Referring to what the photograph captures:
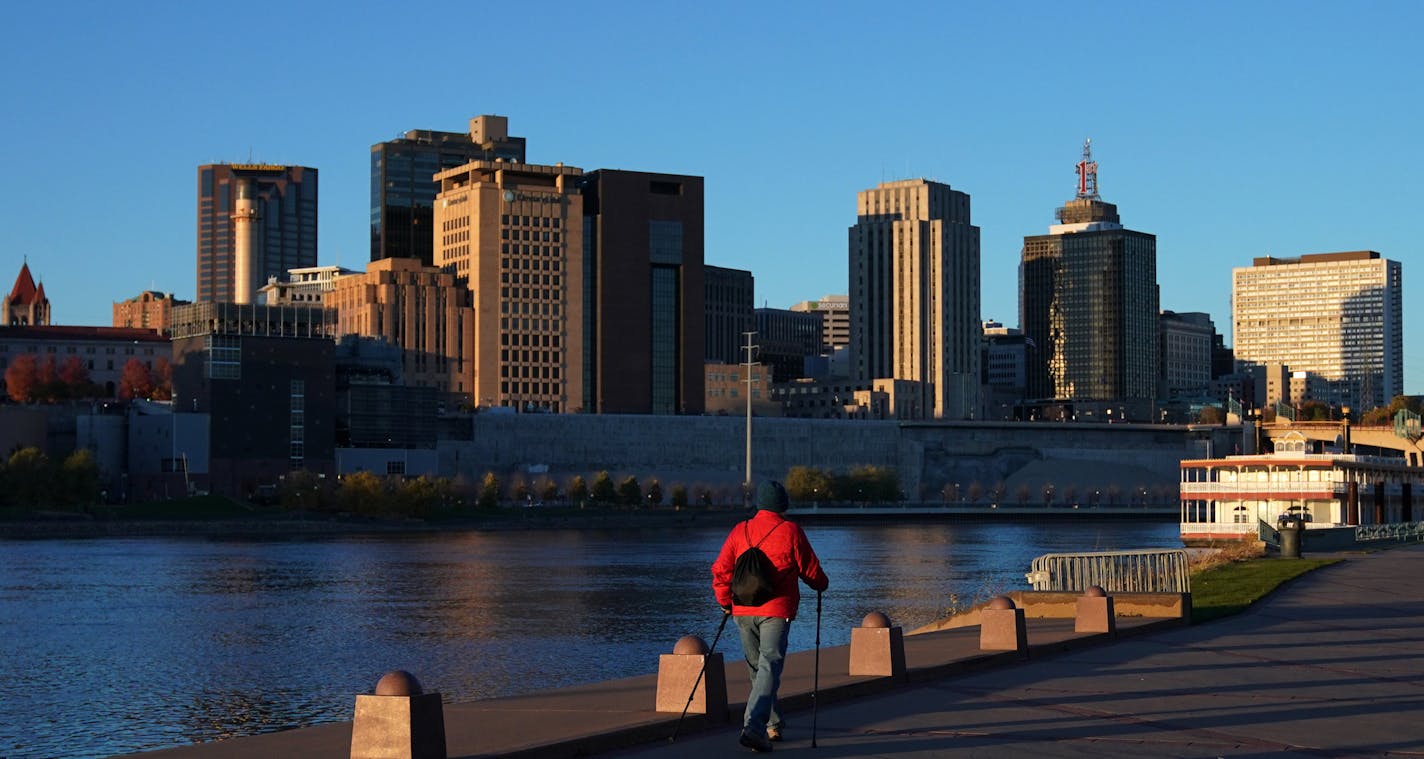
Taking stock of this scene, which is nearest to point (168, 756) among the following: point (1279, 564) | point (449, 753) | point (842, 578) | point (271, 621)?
point (449, 753)

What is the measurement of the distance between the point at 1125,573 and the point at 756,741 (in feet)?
89.0

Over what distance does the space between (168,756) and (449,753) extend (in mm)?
3018

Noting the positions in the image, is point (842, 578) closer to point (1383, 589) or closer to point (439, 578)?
point (439, 578)

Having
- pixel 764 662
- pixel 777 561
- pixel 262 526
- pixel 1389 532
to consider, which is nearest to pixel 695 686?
pixel 764 662

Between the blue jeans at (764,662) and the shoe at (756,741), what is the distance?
0.23 feet

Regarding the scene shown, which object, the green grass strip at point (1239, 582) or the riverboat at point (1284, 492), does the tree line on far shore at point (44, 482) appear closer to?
the riverboat at point (1284, 492)

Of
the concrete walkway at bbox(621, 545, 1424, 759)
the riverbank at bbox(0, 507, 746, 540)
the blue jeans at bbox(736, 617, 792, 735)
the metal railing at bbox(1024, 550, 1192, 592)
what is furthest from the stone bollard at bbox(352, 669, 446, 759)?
the riverbank at bbox(0, 507, 746, 540)

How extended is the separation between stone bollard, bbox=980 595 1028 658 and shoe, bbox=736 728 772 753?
10.2m

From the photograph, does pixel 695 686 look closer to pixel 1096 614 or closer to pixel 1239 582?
pixel 1096 614

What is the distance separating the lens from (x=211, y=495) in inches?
7470

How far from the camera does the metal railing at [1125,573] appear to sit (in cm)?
4331

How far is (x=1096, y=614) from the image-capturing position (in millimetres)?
33344

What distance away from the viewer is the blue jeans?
20.8 meters

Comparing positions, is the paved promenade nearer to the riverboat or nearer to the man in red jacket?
the man in red jacket
